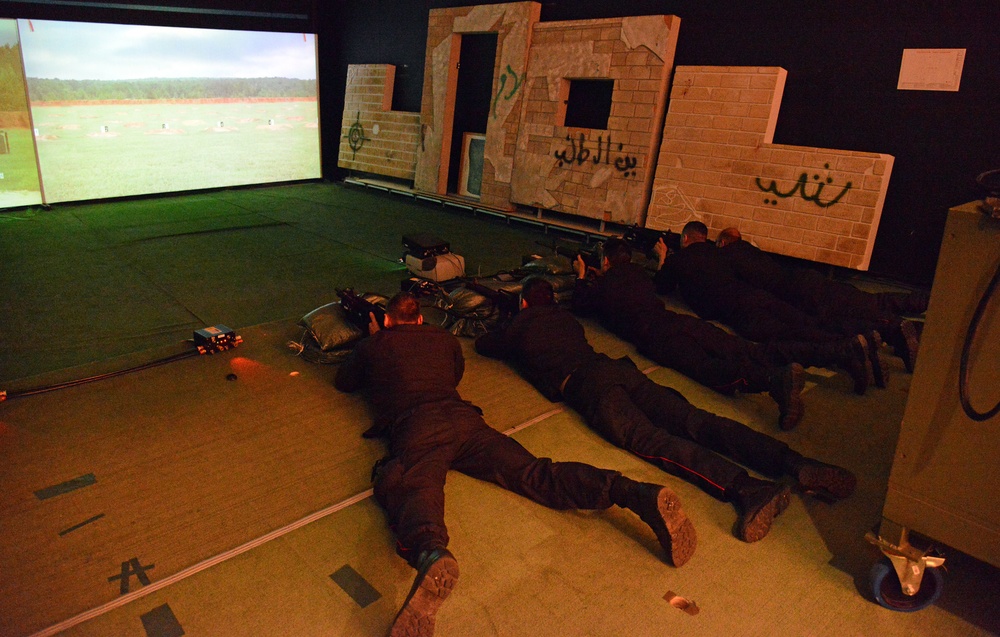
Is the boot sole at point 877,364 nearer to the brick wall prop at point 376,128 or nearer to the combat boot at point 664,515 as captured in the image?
the combat boot at point 664,515

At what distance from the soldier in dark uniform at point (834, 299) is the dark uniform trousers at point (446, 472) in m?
2.70

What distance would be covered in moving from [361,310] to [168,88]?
8.98 meters

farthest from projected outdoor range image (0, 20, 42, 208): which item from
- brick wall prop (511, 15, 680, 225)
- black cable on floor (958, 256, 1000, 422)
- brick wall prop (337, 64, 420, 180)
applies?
black cable on floor (958, 256, 1000, 422)

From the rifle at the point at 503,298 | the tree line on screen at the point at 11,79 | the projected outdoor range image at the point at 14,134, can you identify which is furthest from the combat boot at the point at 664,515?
the tree line on screen at the point at 11,79

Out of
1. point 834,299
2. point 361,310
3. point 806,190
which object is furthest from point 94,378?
point 806,190

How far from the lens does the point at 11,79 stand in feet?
29.6

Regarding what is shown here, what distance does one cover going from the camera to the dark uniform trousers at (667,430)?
10.4ft

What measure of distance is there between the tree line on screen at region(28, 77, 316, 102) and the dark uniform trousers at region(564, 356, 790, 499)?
9950 millimetres

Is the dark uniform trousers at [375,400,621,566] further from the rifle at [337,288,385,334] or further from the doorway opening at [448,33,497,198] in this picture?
the doorway opening at [448,33,497,198]

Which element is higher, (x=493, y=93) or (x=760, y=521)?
(x=493, y=93)

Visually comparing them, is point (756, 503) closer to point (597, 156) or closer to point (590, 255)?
point (590, 255)

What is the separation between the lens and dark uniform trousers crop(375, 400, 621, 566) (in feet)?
8.39

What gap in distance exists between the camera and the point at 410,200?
1120 centimetres

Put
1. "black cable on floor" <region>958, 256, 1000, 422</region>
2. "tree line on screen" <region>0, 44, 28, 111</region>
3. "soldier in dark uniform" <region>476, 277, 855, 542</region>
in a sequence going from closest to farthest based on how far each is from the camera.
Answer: "black cable on floor" <region>958, 256, 1000, 422</region> → "soldier in dark uniform" <region>476, 277, 855, 542</region> → "tree line on screen" <region>0, 44, 28, 111</region>
